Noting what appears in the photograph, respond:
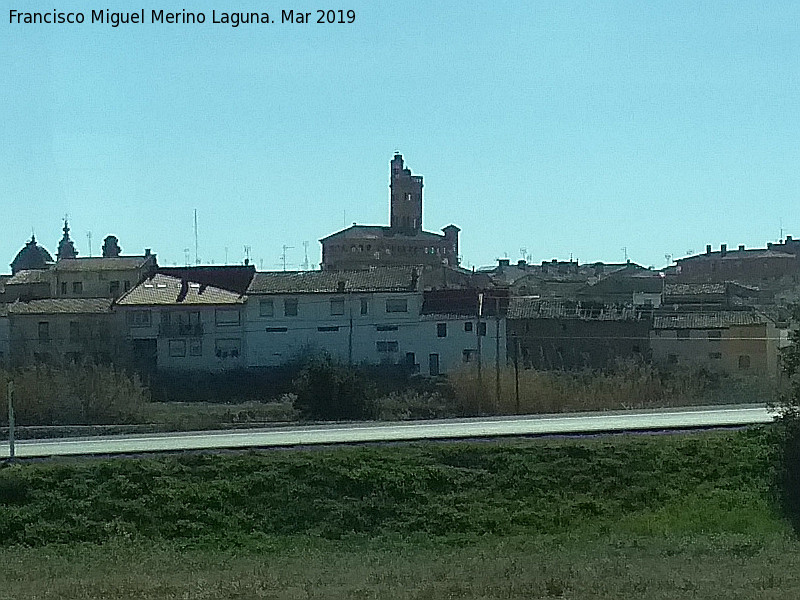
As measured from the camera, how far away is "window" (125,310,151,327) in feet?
171

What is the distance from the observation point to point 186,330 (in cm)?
5150

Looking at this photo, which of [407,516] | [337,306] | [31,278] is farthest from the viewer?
[31,278]

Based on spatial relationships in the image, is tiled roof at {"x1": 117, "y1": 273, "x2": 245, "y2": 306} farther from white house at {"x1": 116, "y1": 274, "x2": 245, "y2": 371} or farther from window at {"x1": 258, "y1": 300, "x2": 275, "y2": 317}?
window at {"x1": 258, "y1": 300, "x2": 275, "y2": 317}

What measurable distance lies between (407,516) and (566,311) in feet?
105

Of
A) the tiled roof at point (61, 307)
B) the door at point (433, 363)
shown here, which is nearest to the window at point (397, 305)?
the door at point (433, 363)

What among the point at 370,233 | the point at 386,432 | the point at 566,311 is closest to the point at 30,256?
the point at 370,233

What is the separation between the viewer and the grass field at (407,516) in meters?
13.7

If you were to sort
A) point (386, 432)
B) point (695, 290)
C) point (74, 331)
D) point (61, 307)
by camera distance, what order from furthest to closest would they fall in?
point (695, 290)
point (61, 307)
point (74, 331)
point (386, 432)

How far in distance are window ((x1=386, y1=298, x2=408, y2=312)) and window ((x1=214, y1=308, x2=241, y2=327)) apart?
6897mm

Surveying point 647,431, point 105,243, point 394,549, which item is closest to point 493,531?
point 394,549

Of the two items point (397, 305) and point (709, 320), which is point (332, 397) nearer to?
point (397, 305)

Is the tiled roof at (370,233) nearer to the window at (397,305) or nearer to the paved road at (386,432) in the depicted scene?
the window at (397,305)

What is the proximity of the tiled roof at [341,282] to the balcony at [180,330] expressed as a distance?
3.18 metres

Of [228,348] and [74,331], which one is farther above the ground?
[74,331]
